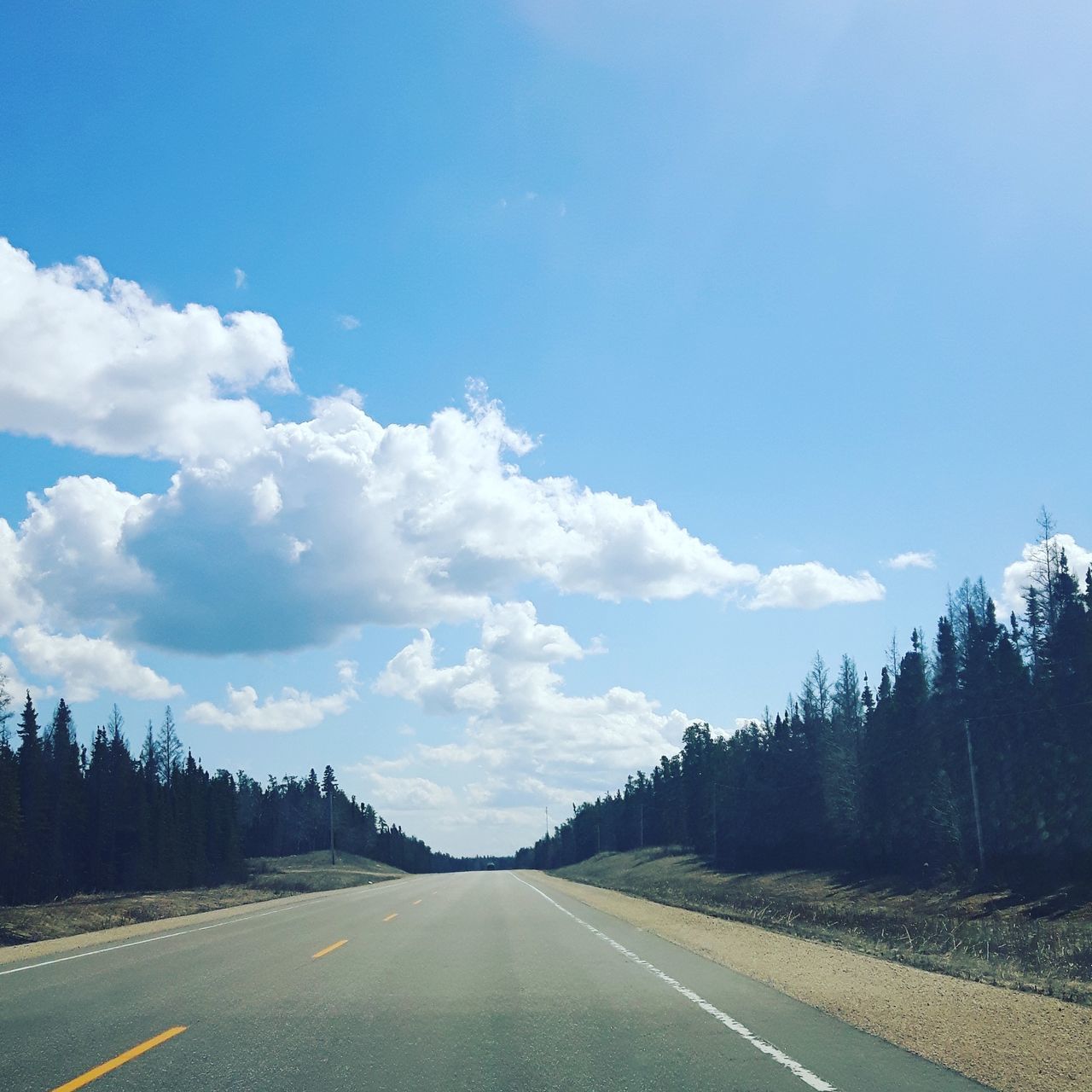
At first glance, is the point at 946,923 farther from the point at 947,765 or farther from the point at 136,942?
the point at 947,765

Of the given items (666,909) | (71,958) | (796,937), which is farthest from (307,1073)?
(666,909)

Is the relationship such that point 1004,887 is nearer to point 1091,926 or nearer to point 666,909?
point 1091,926

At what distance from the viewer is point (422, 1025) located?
9.73 m

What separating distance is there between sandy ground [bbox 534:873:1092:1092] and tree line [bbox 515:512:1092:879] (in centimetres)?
2953

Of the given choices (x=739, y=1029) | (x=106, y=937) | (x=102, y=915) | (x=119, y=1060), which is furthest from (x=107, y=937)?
(x=739, y=1029)

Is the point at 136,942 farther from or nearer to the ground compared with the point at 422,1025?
nearer to the ground

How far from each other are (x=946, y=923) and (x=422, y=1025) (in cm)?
2363

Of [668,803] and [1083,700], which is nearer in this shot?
[1083,700]

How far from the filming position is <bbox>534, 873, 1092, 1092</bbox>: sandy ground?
8.05 meters

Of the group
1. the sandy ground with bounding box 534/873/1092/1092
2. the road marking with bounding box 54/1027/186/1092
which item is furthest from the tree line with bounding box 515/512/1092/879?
the road marking with bounding box 54/1027/186/1092

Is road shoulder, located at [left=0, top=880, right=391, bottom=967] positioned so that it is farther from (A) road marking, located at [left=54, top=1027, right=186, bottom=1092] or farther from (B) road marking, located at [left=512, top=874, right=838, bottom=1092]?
(B) road marking, located at [left=512, top=874, right=838, bottom=1092]

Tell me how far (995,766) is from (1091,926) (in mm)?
26222

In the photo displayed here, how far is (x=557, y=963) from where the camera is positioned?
50.2ft

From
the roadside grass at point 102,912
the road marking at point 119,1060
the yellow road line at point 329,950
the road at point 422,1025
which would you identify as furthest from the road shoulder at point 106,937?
the road marking at point 119,1060
